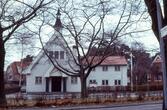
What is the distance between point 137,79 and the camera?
343ft

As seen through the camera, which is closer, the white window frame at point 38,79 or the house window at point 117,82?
the white window frame at point 38,79

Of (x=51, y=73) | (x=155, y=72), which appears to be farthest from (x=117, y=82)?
(x=155, y=72)

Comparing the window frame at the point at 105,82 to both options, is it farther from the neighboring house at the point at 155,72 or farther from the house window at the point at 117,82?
the neighboring house at the point at 155,72

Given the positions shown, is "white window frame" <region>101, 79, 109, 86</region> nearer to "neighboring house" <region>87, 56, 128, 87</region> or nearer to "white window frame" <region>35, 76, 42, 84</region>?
"neighboring house" <region>87, 56, 128, 87</region>

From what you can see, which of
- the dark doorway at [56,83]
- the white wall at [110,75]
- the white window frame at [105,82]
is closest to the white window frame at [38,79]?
the dark doorway at [56,83]

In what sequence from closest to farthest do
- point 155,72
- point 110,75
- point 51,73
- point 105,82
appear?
point 51,73, point 110,75, point 105,82, point 155,72

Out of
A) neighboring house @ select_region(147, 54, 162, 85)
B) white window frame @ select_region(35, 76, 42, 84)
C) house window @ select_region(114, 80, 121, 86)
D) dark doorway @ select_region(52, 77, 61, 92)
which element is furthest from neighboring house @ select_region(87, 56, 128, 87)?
neighboring house @ select_region(147, 54, 162, 85)

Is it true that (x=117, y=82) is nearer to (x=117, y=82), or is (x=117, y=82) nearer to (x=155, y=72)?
(x=117, y=82)

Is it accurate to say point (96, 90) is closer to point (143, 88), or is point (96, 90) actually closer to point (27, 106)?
point (143, 88)

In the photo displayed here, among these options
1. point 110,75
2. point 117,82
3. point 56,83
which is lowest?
point 56,83

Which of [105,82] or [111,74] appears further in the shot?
[105,82]

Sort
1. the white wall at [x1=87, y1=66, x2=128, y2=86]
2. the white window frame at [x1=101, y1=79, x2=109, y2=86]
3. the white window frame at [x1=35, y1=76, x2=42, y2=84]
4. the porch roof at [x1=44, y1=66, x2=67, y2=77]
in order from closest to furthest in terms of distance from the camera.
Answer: the porch roof at [x1=44, y1=66, x2=67, y2=77]
the white window frame at [x1=35, y1=76, x2=42, y2=84]
the white wall at [x1=87, y1=66, x2=128, y2=86]
the white window frame at [x1=101, y1=79, x2=109, y2=86]

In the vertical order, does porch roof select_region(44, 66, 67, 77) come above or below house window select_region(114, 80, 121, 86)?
above

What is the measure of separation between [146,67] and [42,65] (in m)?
41.0
